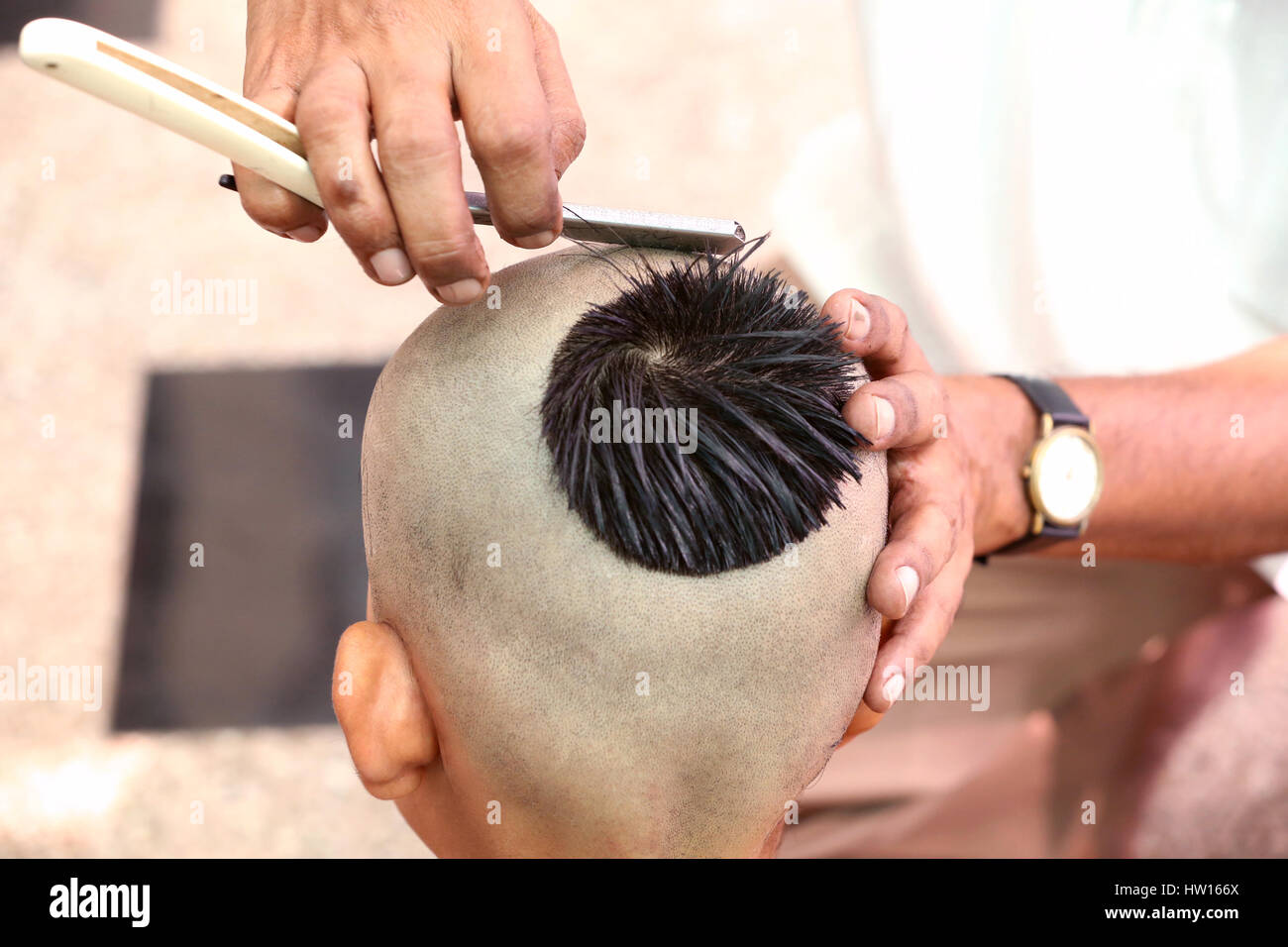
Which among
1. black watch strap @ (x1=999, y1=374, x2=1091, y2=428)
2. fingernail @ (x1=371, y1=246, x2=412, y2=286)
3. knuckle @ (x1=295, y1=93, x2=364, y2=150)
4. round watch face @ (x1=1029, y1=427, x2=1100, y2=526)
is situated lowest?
round watch face @ (x1=1029, y1=427, x2=1100, y2=526)

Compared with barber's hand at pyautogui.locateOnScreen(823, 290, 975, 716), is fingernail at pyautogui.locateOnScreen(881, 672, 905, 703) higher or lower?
lower

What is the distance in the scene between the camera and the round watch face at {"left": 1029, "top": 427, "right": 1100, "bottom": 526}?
47.8 inches

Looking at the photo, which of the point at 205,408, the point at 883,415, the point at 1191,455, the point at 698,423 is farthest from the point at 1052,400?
the point at 205,408

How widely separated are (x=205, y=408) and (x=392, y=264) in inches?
63.8

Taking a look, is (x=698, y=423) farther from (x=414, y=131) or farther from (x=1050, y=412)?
(x=1050, y=412)

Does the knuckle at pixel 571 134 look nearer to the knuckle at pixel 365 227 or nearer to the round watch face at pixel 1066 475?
the knuckle at pixel 365 227

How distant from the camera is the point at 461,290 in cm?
77

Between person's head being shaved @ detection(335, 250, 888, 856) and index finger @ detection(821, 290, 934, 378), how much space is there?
0.14ft

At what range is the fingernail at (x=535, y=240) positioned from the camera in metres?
0.79

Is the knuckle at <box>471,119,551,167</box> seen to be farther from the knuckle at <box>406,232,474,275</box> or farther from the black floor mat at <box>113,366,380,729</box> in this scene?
the black floor mat at <box>113,366,380,729</box>

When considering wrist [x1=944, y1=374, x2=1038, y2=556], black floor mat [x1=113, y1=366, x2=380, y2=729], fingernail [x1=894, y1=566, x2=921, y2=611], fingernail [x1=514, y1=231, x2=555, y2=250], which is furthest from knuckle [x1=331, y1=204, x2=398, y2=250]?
black floor mat [x1=113, y1=366, x2=380, y2=729]

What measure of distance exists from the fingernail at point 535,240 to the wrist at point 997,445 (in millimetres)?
587

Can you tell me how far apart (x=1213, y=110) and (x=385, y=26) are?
3.99 ft

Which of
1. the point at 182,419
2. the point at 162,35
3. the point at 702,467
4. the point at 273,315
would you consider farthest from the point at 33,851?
the point at 162,35
